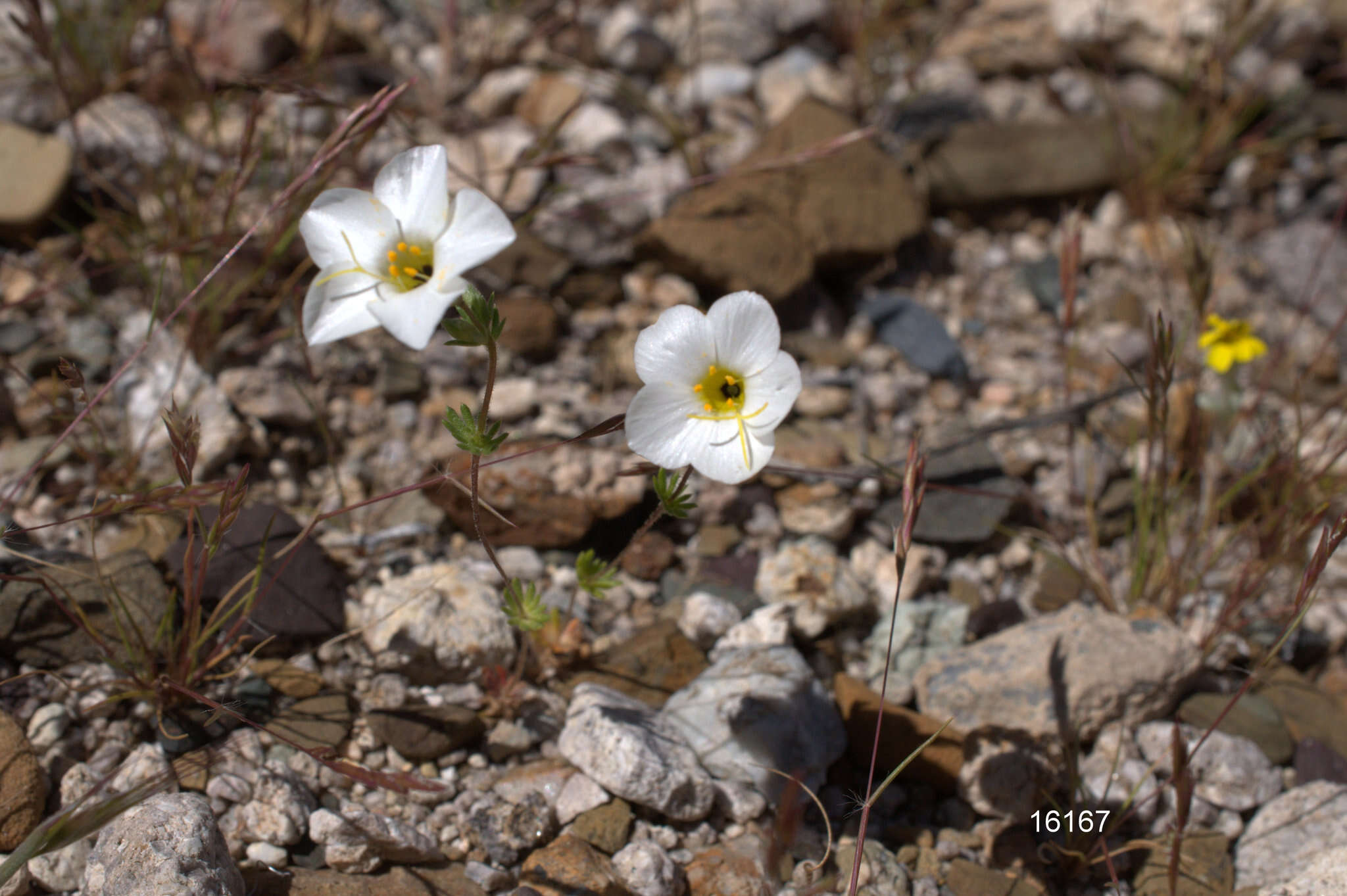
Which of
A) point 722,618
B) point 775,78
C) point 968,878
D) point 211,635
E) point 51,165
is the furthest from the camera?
point 775,78

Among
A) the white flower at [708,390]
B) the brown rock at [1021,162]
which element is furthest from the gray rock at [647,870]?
the brown rock at [1021,162]

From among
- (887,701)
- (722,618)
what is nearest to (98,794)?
(722,618)

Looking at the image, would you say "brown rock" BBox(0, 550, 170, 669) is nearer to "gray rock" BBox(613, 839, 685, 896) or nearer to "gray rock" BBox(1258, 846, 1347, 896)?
"gray rock" BBox(613, 839, 685, 896)

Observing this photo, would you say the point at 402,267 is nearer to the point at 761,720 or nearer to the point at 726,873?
the point at 761,720

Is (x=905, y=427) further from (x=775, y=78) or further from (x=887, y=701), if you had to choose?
(x=775, y=78)

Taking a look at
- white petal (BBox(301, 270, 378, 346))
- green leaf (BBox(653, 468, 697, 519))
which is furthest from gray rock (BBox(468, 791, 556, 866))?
white petal (BBox(301, 270, 378, 346))

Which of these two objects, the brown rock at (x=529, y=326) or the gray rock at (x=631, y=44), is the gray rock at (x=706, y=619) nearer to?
the brown rock at (x=529, y=326)

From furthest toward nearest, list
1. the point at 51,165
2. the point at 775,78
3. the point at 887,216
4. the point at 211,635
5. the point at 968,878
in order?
the point at 775,78 → the point at 887,216 → the point at 51,165 → the point at 211,635 → the point at 968,878

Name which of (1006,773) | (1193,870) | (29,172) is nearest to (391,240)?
Answer: (1006,773)
